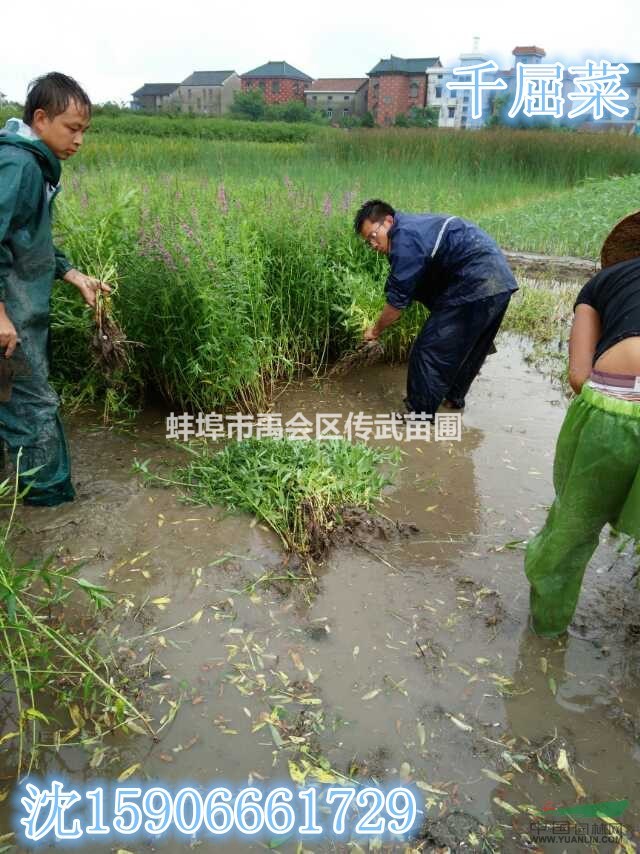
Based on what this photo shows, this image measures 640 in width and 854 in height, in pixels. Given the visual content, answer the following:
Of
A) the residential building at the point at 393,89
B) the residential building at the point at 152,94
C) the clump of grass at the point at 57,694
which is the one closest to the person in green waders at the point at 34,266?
the clump of grass at the point at 57,694

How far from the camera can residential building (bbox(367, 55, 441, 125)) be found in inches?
2035

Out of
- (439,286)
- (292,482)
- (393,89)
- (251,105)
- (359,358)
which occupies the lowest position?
(292,482)

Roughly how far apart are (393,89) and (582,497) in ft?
187

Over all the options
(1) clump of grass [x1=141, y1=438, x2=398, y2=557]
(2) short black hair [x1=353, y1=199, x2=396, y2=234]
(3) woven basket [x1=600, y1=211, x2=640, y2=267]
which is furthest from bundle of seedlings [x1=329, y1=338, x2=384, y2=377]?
(3) woven basket [x1=600, y1=211, x2=640, y2=267]

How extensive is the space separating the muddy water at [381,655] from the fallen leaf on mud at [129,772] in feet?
0.05

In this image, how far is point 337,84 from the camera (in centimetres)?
6009

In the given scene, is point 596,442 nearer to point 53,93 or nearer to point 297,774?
point 297,774

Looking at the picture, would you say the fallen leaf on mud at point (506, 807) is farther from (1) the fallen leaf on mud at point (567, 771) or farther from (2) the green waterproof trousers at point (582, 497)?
(2) the green waterproof trousers at point (582, 497)

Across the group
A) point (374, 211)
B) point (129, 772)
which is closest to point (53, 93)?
point (374, 211)

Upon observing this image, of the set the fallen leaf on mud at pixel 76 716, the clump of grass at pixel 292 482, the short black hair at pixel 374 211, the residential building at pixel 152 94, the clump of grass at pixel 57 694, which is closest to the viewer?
the clump of grass at pixel 57 694

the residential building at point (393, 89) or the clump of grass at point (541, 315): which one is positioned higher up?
the residential building at point (393, 89)

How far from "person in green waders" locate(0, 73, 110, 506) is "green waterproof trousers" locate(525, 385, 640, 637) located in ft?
6.53

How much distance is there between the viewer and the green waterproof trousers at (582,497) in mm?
2064

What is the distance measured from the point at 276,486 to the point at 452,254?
79.0 inches
